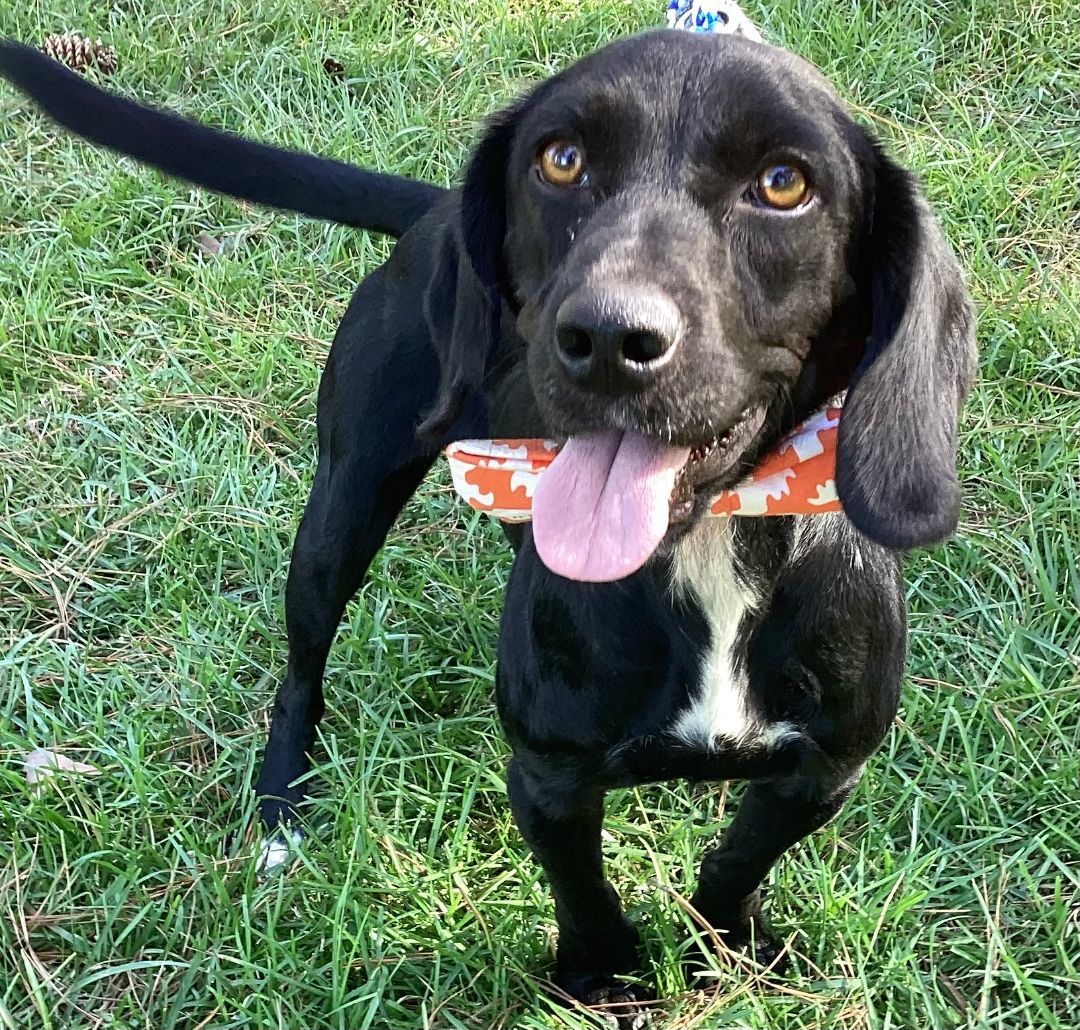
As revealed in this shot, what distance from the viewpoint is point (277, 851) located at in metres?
2.53

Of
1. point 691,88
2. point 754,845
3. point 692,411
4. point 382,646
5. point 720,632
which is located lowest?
point 382,646

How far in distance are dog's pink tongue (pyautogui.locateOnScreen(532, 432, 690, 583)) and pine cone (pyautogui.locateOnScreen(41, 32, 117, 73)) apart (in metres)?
3.87

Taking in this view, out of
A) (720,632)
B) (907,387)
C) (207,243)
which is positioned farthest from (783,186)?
(207,243)

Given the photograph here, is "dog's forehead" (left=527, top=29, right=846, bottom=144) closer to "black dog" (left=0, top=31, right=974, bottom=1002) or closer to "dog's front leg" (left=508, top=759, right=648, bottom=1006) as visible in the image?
"black dog" (left=0, top=31, right=974, bottom=1002)

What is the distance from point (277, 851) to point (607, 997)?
748 mm

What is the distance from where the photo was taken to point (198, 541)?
10.3 feet

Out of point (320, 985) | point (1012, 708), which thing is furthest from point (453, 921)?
point (1012, 708)

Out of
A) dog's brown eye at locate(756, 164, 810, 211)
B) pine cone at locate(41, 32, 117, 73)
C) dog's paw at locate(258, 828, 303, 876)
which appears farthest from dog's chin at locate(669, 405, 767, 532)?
pine cone at locate(41, 32, 117, 73)

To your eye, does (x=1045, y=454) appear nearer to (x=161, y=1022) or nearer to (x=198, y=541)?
(x=198, y=541)

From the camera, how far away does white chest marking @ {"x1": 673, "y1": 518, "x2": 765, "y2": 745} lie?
1775 mm

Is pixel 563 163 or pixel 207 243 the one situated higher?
pixel 563 163

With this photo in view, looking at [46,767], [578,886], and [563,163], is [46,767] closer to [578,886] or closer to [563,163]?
[578,886]

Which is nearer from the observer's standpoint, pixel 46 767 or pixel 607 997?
pixel 607 997

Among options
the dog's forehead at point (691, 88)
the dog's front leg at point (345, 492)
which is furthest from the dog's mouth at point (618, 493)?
the dog's front leg at point (345, 492)
